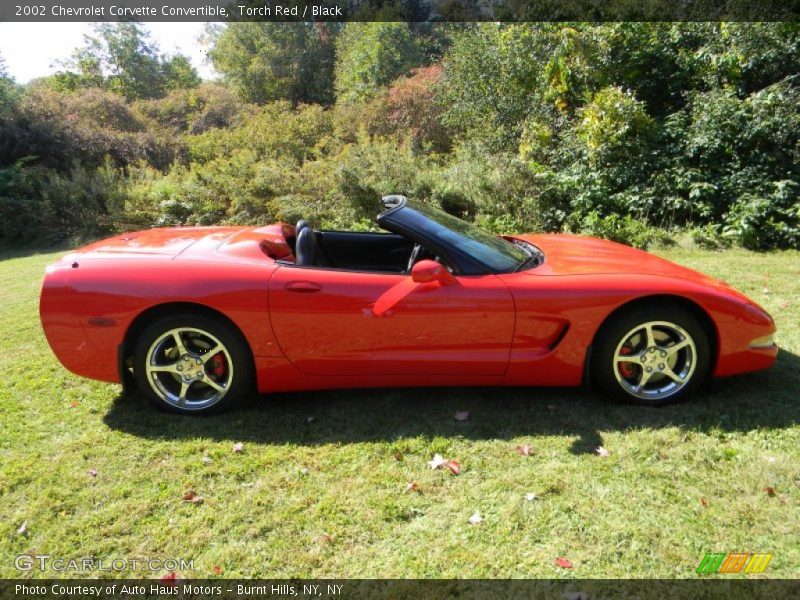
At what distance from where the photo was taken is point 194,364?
10.3 ft

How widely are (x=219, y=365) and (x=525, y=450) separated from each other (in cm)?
181

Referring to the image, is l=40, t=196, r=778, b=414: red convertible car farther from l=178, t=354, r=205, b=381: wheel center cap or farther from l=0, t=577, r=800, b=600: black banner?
l=0, t=577, r=800, b=600: black banner

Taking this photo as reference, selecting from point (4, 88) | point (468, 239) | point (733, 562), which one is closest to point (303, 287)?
point (468, 239)

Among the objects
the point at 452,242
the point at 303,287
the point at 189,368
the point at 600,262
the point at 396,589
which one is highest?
the point at 452,242

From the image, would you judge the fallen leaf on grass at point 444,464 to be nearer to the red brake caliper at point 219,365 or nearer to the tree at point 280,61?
the red brake caliper at point 219,365

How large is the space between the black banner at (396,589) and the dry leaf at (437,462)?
717mm

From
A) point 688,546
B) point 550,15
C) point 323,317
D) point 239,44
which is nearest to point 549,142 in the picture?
point 550,15

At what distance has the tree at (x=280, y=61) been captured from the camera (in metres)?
22.9

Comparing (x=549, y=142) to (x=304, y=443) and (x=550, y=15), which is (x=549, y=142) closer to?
(x=550, y=15)

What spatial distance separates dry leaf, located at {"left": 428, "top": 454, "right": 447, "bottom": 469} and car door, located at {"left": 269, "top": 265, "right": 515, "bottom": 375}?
0.52m

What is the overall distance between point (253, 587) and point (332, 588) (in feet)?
0.98

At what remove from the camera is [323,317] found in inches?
118

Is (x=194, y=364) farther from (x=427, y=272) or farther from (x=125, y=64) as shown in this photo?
(x=125, y=64)

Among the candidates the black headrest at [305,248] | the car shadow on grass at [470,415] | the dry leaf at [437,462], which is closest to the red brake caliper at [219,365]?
the car shadow on grass at [470,415]
